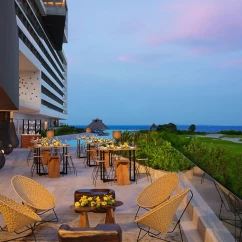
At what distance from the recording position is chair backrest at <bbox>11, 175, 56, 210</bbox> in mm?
5863

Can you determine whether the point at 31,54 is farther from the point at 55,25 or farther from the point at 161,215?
the point at 161,215

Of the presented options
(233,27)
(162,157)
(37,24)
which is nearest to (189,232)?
(162,157)

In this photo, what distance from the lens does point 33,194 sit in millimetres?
6004

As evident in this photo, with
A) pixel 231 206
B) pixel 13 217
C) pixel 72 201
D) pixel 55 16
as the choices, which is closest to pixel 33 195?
pixel 13 217

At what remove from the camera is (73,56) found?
498ft

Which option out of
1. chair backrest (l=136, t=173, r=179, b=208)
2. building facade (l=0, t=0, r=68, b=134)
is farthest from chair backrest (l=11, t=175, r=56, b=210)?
building facade (l=0, t=0, r=68, b=134)

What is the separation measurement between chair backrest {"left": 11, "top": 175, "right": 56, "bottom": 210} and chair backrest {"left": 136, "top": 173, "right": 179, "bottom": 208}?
4.66 ft

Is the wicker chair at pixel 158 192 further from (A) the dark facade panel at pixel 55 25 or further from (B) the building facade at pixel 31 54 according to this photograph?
(A) the dark facade panel at pixel 55 25

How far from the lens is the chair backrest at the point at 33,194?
5863 mm

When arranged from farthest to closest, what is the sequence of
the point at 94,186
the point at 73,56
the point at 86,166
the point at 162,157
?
the point at 73,56 < the point at 86,166 < the point at 162,157 < the point at 94,186

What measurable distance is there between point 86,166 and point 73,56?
142m

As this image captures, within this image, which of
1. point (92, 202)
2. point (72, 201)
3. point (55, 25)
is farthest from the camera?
point (55, 25)

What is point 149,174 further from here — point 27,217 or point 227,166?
point 27,217

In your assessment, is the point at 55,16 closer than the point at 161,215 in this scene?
No
